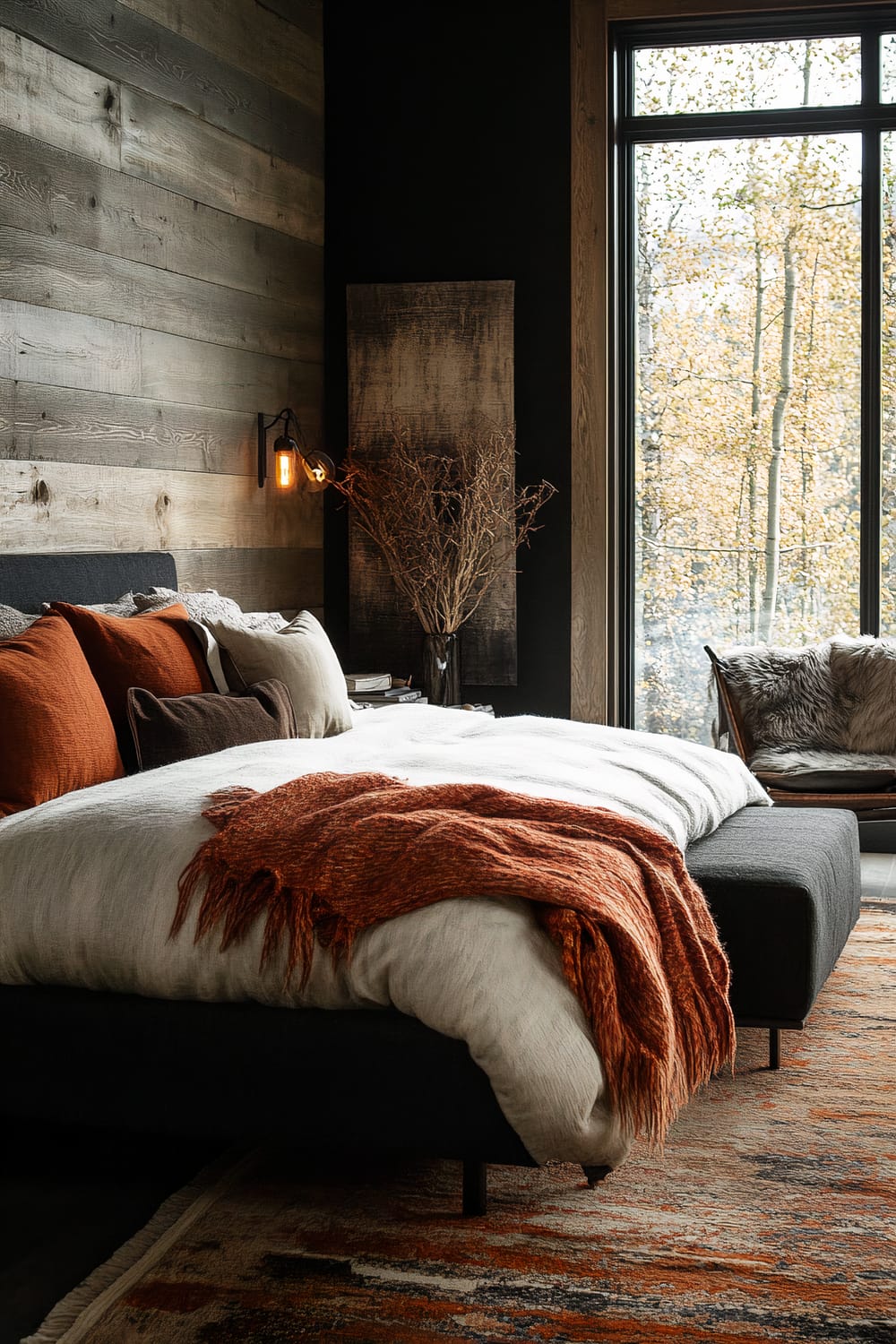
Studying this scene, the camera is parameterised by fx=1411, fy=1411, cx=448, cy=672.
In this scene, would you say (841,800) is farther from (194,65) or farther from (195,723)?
(194,65)

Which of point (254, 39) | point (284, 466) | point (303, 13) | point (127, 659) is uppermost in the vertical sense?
point (303, 13)

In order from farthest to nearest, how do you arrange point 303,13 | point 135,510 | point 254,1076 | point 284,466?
point 303,13, point 284,466, point 135,510, point 254,1076

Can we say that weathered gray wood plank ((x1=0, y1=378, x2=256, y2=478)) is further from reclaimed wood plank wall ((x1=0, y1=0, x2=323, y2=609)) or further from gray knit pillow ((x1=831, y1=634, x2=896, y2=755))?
gray knit pillow ((x1=831, y1=634, x2=896, y2=755))

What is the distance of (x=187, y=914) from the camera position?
233 centimetres

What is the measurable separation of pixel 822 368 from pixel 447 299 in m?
1.56

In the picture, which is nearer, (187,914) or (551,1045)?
(551,1045)

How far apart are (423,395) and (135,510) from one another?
A: 177 centimetres

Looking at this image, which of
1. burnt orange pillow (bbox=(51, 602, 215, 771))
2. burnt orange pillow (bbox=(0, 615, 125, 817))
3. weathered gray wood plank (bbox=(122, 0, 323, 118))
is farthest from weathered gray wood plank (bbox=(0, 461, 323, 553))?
weathered gray wood plank (bbox=(122, 0, 323, 118))

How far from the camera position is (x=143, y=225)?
4430mm

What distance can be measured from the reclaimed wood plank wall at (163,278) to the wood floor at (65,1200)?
5.70 feet

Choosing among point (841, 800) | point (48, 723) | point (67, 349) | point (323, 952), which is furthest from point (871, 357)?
point (323, 952)

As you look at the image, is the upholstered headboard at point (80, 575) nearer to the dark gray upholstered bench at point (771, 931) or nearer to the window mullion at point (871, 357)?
the dark gray upholstered bench at point (771, 931)

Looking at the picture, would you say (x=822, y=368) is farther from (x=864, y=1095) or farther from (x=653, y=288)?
(x=864, y=1095)

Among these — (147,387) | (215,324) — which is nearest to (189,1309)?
(147,387)
